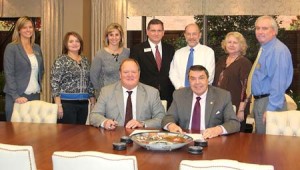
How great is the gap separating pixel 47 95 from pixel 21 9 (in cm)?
169

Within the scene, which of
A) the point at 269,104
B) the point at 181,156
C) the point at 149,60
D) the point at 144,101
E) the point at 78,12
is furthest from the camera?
the point at 78,12

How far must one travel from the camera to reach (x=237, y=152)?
9.17 ft

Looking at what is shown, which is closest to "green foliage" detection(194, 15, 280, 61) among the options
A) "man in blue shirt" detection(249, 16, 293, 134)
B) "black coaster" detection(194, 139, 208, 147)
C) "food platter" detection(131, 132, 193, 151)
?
"man in blue shirt" detection(249, 16, 293, 134)

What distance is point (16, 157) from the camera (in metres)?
2.11

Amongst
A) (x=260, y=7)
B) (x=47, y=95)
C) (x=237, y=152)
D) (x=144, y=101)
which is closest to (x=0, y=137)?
(x=144, y=101)

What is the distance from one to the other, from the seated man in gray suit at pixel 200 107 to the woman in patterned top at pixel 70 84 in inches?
56.3

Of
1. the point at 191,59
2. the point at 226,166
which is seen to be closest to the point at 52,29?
the point at 191,59

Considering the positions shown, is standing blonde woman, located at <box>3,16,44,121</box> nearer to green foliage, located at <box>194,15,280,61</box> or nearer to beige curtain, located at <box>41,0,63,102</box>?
beige curtain, located at <box>41,0,63,102</box>

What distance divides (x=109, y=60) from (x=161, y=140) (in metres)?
2.10

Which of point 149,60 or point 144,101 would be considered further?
point 149,60

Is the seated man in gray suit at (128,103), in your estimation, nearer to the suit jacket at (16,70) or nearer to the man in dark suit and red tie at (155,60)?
the man in dark suit and red tie at (155,60)

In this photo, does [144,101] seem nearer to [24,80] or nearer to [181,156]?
[181,156]

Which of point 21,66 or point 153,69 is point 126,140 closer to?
point 153,69

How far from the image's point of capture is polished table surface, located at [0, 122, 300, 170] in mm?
2580
